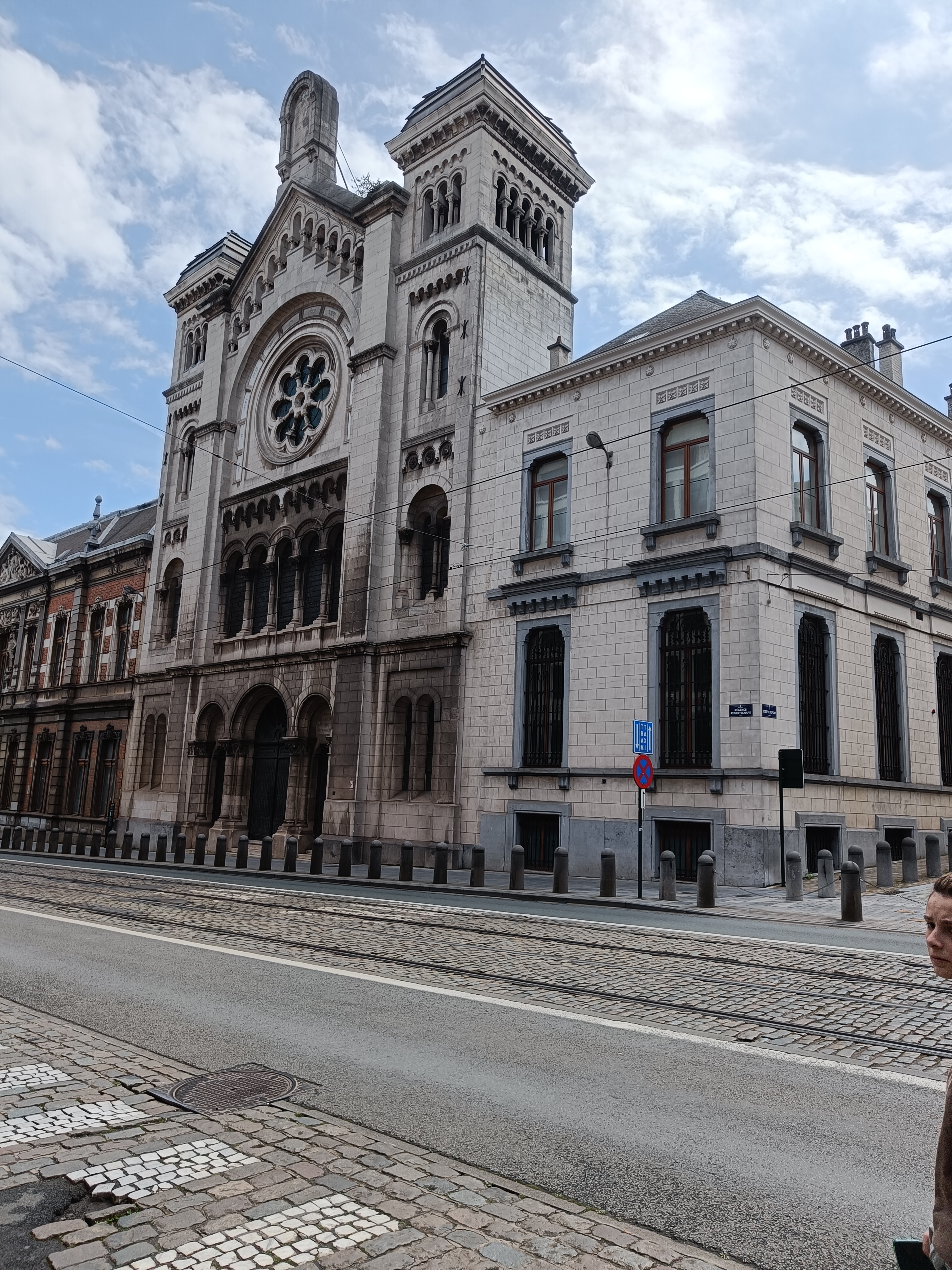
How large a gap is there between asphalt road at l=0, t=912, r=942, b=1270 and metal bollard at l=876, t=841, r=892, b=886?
1176 centimetres

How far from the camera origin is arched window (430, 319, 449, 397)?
88.6ft

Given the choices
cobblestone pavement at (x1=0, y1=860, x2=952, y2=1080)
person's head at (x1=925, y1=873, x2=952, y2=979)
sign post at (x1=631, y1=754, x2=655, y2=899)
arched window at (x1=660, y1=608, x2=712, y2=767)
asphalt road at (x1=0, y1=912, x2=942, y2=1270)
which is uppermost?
arched window at (x1=660, y1=608, x2=712, y2=767)

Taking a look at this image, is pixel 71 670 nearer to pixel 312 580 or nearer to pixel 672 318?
pixel 312 580

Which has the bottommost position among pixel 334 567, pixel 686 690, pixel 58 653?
pixel 686 690

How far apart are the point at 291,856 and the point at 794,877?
1165 cm

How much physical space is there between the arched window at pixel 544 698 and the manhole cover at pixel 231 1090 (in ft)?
53.6

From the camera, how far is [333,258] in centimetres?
3116

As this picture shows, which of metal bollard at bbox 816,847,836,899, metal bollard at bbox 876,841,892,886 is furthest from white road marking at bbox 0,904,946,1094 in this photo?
metal bollard at bbox 876,841,892,886

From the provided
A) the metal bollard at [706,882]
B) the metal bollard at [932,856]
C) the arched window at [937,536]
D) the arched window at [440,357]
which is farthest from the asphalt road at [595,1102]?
the arched window at [937,536]

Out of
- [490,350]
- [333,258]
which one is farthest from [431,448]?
[333,258]

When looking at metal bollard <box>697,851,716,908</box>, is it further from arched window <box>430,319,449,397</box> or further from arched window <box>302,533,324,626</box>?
arched window <box>302,533,324,626</box>

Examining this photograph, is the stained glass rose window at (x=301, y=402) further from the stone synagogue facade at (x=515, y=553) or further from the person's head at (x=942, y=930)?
the person's head at (x=942, y=930)

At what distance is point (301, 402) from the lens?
1249 inches

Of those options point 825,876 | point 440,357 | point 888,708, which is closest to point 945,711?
point 888,708
